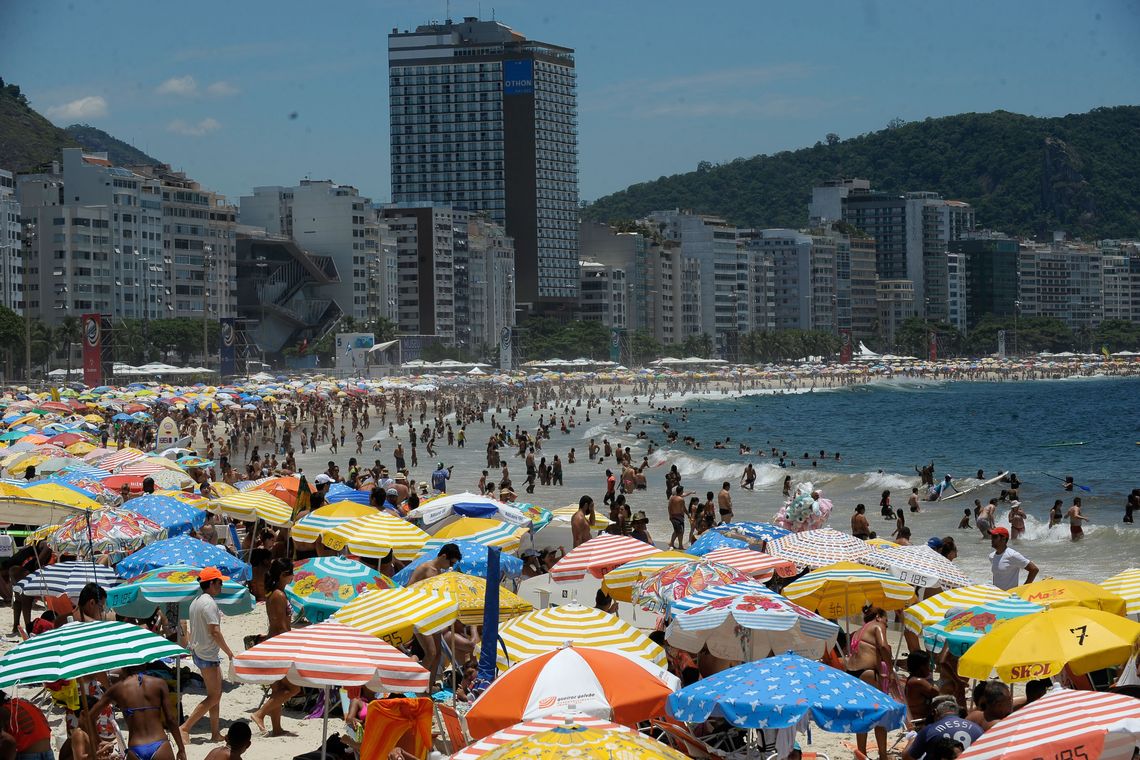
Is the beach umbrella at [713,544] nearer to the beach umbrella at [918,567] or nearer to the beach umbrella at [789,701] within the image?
the beach umbrella at [918,567]

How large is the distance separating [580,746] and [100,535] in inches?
391

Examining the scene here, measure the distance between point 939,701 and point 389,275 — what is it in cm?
13726

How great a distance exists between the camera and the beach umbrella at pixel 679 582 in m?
12.1

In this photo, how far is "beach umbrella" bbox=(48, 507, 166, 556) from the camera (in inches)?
568

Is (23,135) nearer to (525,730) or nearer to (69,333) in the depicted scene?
(69,333)

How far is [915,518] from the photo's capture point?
3009 centimetres

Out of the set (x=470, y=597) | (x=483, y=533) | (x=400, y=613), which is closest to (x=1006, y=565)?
(x=483, y=533)

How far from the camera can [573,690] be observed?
8.32 metres

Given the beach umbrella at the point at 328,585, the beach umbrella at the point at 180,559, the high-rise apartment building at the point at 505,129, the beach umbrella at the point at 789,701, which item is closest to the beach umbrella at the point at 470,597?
the beach umbrella at the point at 328,585

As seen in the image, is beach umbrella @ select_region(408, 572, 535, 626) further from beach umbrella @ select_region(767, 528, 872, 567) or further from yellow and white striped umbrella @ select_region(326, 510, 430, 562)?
beach umbrella @ select_region(767, 528, 872, 567)

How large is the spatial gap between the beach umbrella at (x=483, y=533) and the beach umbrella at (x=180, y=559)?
8.32ft

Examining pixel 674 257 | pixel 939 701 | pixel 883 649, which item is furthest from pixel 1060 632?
pixel 674 257

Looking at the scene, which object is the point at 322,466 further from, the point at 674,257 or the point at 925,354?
the point at 925,354

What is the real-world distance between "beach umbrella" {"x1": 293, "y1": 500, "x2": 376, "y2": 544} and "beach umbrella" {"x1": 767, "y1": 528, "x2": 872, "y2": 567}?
470 cm
